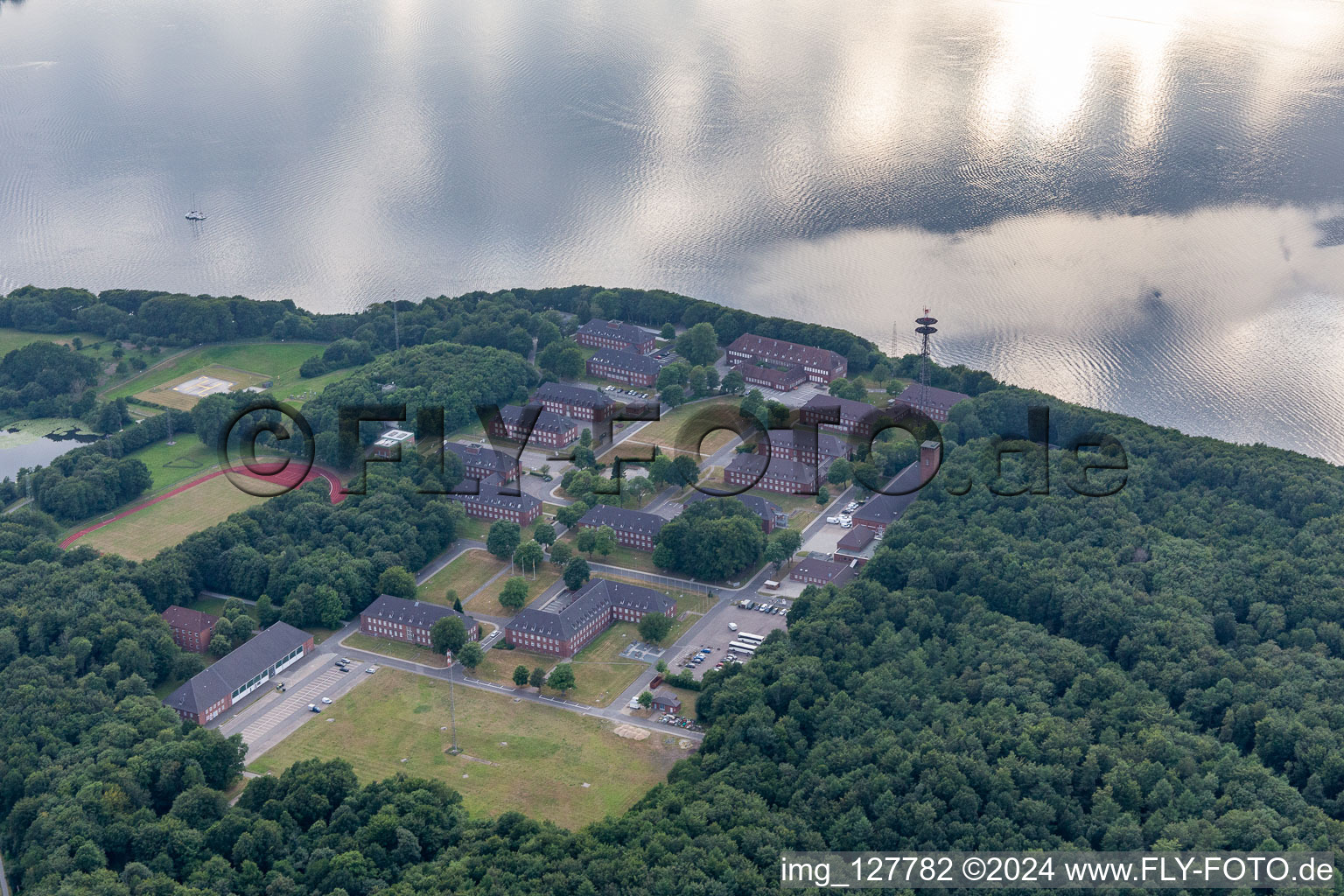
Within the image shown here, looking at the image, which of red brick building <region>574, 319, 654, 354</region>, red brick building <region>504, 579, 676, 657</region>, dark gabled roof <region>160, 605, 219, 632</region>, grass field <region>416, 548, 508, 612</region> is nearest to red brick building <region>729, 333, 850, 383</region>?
red brick building <region>574, 319, 654, 354</region>

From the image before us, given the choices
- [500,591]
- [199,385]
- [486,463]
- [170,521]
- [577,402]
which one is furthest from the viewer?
[199,385]

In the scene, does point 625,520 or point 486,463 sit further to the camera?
point 486,463

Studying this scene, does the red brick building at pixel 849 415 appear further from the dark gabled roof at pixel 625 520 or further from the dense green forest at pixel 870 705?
the dark gabled roof at pixel 625 520

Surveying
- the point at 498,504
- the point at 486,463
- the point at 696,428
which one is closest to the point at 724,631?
Result: the point at 498,504

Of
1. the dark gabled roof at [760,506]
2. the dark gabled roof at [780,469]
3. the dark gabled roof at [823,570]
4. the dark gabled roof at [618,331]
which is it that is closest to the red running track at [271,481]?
the dark gabled roof at [760,506]

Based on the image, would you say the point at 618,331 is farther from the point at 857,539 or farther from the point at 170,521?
the point at 170,521

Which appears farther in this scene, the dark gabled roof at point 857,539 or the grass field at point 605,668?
the dark gabled roof at point 857,539
